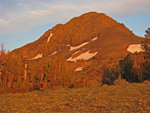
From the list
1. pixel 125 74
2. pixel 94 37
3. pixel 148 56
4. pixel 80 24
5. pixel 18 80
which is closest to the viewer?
pixel 18 80

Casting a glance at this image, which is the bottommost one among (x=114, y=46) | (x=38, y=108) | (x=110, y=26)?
(x=38, y=108)

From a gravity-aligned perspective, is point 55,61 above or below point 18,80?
above

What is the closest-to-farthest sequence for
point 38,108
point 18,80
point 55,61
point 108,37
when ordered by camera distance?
point 38,108, point 18,80, point 55,61, point 108,37

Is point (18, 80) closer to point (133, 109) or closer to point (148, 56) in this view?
point (133, 109)

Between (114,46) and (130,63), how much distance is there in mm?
56288

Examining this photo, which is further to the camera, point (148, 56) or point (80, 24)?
point (80, 24)

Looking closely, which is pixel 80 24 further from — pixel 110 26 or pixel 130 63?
pixel 130 63

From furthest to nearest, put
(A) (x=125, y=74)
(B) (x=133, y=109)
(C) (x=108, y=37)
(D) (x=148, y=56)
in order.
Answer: (C) (x=108, y=37)
(A) (x=125, y=74)
(D) (x=148, y=56)
(B) (x=133, y=109)

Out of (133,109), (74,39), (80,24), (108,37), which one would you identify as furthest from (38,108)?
(80,24)

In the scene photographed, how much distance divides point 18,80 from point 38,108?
29.9ft

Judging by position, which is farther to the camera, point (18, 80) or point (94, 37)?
point (94, 37)

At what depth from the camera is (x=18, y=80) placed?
56.9ft

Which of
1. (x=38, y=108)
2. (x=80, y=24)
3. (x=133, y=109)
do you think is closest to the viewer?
(x=133, y=109)

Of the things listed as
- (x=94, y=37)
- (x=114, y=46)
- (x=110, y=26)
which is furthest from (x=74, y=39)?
(x=114, y=46)
